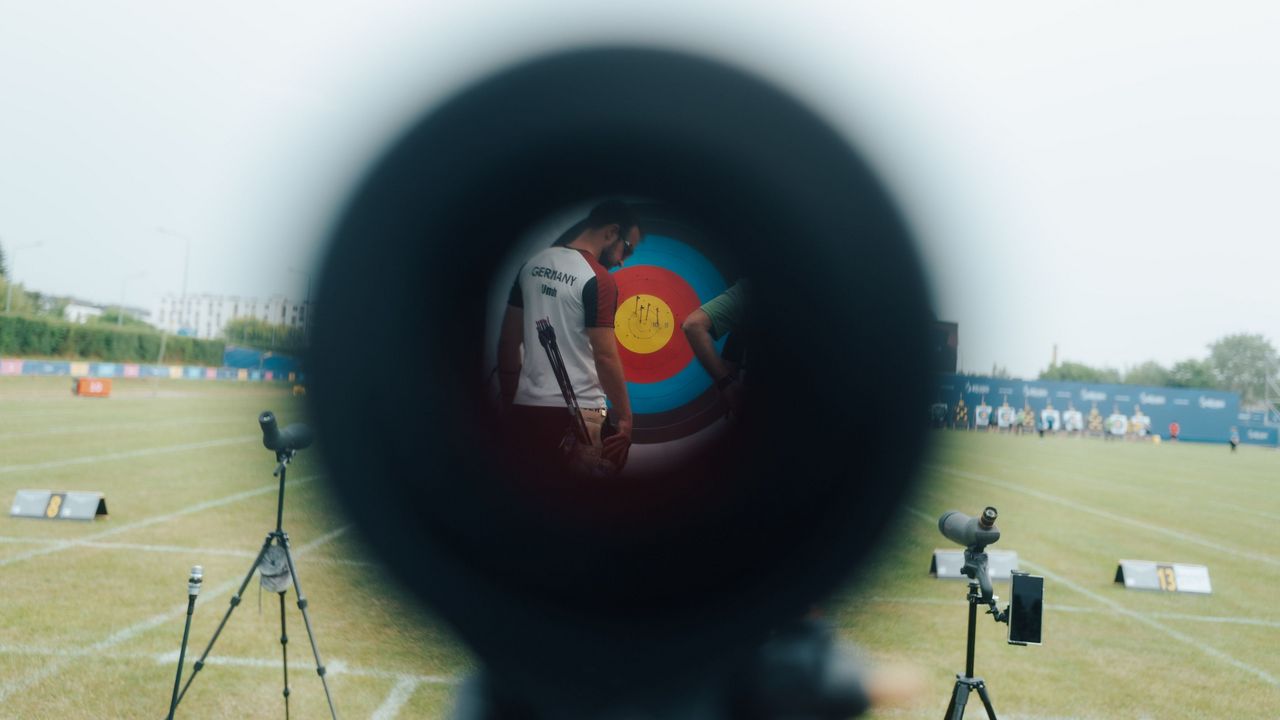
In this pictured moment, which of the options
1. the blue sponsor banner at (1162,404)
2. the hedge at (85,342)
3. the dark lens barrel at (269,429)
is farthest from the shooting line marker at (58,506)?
the blue sponsor banner at (1162,404)

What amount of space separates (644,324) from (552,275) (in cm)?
11

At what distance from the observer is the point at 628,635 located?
1.02 metres

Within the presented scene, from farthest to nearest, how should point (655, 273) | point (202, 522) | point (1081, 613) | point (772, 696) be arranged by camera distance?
point (202, 522)
point (1081, 613)
point (772, 696)
point (655, 273)

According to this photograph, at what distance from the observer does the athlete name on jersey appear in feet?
3.13

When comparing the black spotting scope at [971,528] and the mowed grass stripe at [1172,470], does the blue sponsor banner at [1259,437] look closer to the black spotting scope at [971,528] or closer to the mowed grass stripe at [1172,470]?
the mowed grass stripe at [1172,470]

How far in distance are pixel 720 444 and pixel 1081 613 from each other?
226 inches

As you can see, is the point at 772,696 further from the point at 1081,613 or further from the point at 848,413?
the point at 1081,613

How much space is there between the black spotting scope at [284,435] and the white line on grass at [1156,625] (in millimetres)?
5051

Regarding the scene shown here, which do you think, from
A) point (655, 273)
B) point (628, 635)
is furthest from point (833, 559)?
point (655, 273)

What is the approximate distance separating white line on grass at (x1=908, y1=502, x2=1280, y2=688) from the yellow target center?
4.90 metres

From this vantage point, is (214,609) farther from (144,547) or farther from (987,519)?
(987,519)

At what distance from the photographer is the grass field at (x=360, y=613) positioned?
3.84ft

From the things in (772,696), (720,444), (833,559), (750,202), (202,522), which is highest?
(750,202)

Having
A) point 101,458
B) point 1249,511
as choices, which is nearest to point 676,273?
point 101,458
